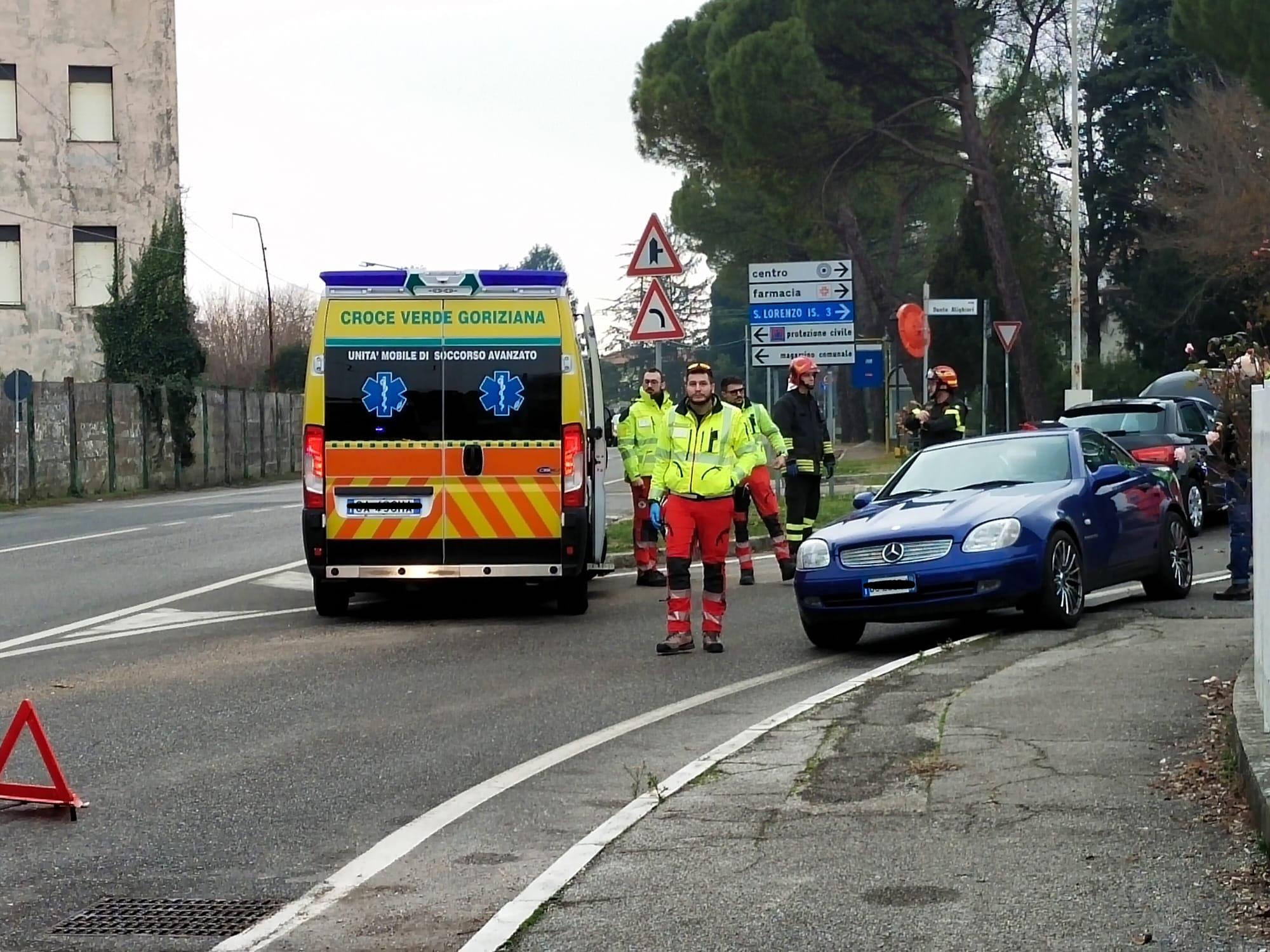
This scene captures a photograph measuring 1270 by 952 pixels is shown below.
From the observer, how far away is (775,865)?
21.1ft

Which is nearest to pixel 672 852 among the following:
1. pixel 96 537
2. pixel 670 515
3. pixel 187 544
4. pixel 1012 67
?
pixel 670 515

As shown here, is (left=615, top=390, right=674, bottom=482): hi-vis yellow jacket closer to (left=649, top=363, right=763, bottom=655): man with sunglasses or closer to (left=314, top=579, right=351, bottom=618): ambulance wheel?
(left=314, top=579, right=351, bottom=618): ambulance wheel

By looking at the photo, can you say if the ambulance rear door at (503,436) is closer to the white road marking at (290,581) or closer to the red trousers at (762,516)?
the red trousers at (762,516)

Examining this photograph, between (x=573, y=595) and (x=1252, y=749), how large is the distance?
27.7 ft

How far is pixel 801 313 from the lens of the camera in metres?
23.4

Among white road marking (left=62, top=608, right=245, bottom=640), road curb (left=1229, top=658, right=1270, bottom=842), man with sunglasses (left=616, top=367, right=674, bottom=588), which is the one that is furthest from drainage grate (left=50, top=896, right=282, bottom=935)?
man with sunglasses (left=616, top=367, right=674, bottom=588)

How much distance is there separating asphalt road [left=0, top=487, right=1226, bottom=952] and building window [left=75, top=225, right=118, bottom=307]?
3110cm

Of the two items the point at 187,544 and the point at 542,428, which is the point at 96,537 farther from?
the point at 542,428

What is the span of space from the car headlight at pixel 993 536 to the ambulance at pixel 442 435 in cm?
312

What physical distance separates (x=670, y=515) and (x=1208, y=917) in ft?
24.1

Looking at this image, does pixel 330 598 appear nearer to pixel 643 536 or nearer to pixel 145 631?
pixel 145 631

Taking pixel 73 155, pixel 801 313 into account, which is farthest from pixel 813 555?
pixel 73 155

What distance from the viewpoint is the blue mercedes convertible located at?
1246cm

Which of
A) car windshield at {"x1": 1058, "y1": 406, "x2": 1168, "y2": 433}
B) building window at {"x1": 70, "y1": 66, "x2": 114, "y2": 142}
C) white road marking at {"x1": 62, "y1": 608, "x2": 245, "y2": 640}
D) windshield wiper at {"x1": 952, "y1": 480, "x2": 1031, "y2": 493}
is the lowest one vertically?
white road marking at {"x1": 62, "y1": 608, "x2": 245, "y2": 640}
